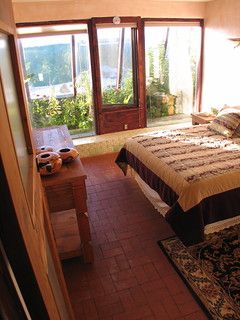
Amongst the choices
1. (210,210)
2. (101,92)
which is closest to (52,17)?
(101,92)

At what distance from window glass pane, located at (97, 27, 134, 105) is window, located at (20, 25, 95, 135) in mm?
285

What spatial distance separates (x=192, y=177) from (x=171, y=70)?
11.9ft

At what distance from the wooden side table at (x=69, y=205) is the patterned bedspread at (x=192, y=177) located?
2.63ft

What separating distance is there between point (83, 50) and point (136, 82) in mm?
1124

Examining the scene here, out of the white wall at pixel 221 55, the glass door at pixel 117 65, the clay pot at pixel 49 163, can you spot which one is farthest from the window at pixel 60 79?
the clay pot at pixel 49 163

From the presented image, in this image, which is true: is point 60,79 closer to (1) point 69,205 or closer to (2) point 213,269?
(1) point 69,205

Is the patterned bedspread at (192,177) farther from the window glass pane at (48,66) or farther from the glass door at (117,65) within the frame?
the window glass pane at (48,66)

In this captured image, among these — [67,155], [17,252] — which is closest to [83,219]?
[67,155]

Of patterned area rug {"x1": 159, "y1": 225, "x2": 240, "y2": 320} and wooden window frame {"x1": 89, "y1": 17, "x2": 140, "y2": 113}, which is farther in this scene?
wooden window frame {"x1": 89, "y1": 17, "x2": 140, "y2": 113}

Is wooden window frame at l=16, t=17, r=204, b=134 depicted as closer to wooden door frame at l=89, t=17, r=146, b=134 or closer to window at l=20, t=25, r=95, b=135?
wooden door frame at l=89, t=17, r=146, b=134

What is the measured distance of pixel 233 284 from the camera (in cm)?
212

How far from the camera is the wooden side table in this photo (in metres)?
2.07

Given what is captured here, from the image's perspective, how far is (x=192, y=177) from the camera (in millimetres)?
2480

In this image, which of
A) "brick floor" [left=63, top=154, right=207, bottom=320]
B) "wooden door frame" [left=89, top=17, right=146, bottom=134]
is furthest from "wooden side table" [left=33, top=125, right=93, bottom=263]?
"wooden door frame" [left=89, top=17, right=146, bottom=134]
